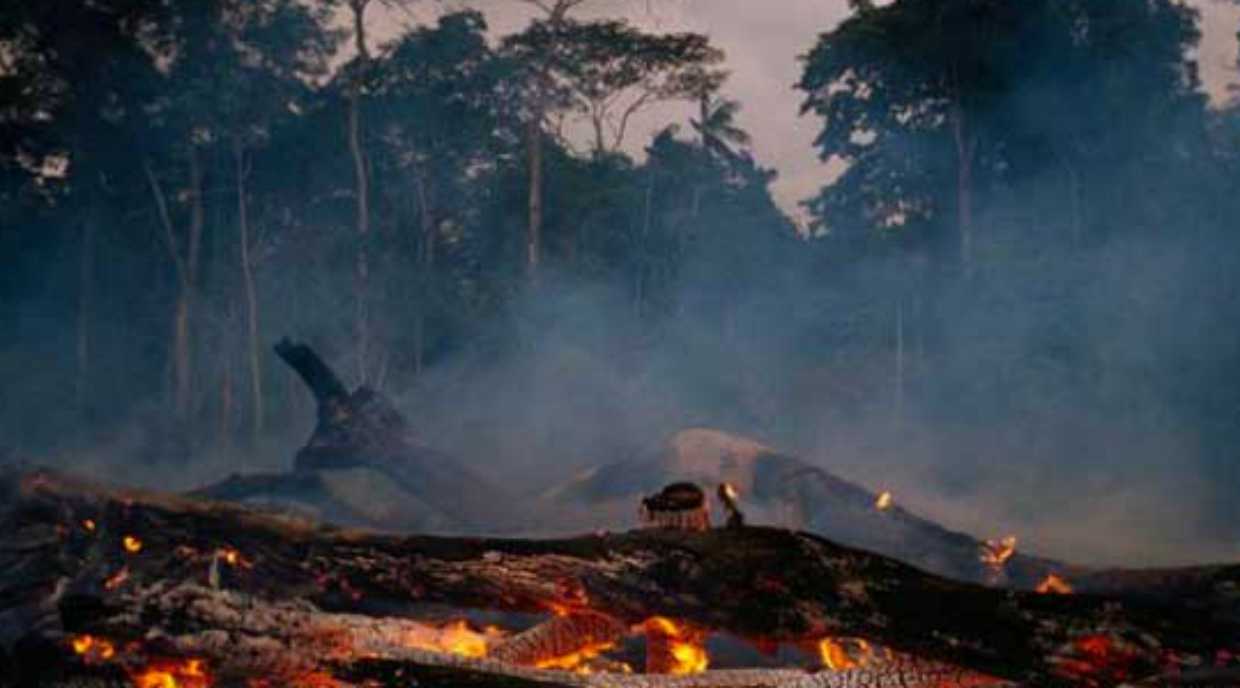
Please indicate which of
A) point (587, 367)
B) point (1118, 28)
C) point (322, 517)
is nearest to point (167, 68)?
point (587, 367)

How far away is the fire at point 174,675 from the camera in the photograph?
3.91 meters

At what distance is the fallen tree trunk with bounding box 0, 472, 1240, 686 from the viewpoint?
2.84m

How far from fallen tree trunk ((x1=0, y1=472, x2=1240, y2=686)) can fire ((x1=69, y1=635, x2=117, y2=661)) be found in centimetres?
7

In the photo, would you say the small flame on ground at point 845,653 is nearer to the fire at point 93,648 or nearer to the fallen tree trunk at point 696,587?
the fallen tree trunk at point 696,587

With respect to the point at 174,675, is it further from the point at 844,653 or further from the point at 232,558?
the point at 844,653

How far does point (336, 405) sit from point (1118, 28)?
87.7 feet

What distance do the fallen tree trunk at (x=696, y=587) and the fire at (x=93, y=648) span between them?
72mm

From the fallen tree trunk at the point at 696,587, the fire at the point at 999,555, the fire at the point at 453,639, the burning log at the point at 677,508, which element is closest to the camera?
the fallen tree trunk at the point at 696,587

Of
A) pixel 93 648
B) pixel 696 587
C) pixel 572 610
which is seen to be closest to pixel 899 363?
pixel 572 610

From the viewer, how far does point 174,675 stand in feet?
13.1

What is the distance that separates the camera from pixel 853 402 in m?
31.4

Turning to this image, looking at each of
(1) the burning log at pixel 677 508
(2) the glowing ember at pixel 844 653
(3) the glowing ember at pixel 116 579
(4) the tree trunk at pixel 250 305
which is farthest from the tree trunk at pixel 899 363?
(3) the glowing ember at pixel 116 579

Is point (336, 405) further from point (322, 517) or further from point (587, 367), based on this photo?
point (587, 367)

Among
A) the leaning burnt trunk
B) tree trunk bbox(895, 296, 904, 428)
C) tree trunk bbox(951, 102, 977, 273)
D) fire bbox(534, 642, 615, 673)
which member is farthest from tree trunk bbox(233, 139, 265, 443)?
fire bbox(534, 642, 615, 673)
